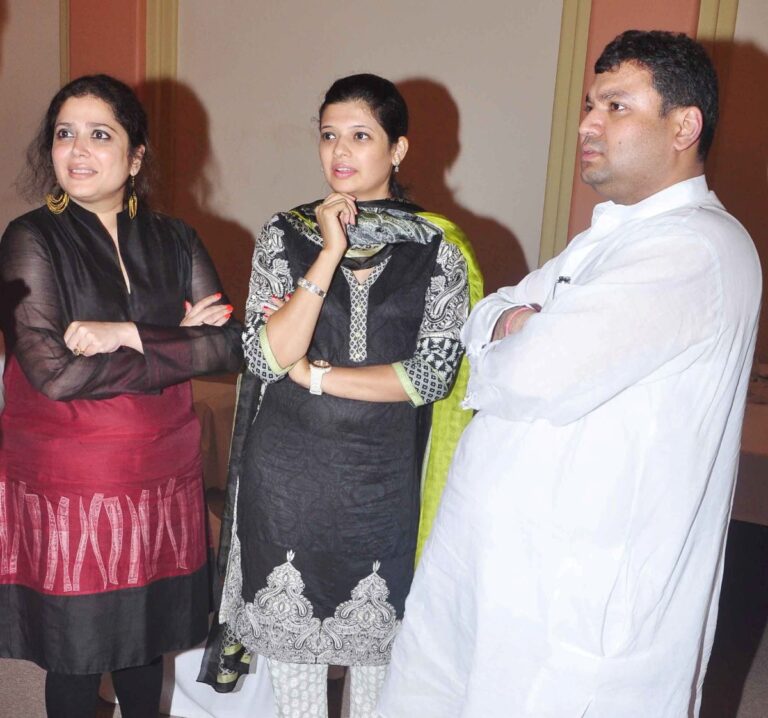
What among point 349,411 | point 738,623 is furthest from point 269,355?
point 738,623

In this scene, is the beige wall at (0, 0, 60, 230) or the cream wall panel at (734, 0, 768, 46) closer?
the cream wall panel at (734, 0, 768, 46)

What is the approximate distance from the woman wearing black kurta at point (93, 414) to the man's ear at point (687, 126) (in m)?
1.00

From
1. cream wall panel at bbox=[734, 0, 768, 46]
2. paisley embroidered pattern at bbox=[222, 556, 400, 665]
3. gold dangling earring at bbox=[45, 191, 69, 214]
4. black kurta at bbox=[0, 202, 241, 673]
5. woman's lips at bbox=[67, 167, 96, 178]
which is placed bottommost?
paisley embroidered pattern at bbox=[222, 556, 400, 665]

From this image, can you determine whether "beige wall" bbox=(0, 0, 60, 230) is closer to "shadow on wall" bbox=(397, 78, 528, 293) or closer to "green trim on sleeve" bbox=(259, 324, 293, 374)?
Answer: "shadow on wall" bbox=(397, 78, 528, 293)

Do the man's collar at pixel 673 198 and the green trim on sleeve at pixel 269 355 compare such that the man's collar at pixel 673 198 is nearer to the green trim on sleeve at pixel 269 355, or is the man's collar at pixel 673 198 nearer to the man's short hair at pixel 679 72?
the man's short hair at pixel 679 72

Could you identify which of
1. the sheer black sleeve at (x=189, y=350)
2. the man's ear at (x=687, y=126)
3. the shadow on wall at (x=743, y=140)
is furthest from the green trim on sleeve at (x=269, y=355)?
the shadow on wall at (x=743, y=140)

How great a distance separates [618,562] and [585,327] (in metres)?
0.39

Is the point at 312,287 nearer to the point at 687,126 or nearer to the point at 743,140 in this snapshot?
the point at 687,126

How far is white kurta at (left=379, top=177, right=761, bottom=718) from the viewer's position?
53.4 inches

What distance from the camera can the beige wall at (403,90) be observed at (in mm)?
4031

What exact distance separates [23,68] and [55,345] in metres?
3.61

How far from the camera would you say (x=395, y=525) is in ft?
6.06

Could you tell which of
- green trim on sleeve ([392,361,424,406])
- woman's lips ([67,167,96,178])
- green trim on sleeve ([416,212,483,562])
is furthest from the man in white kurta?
woman's lips ([67,167,96,178])

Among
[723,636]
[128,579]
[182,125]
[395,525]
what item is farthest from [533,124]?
[128,579]
